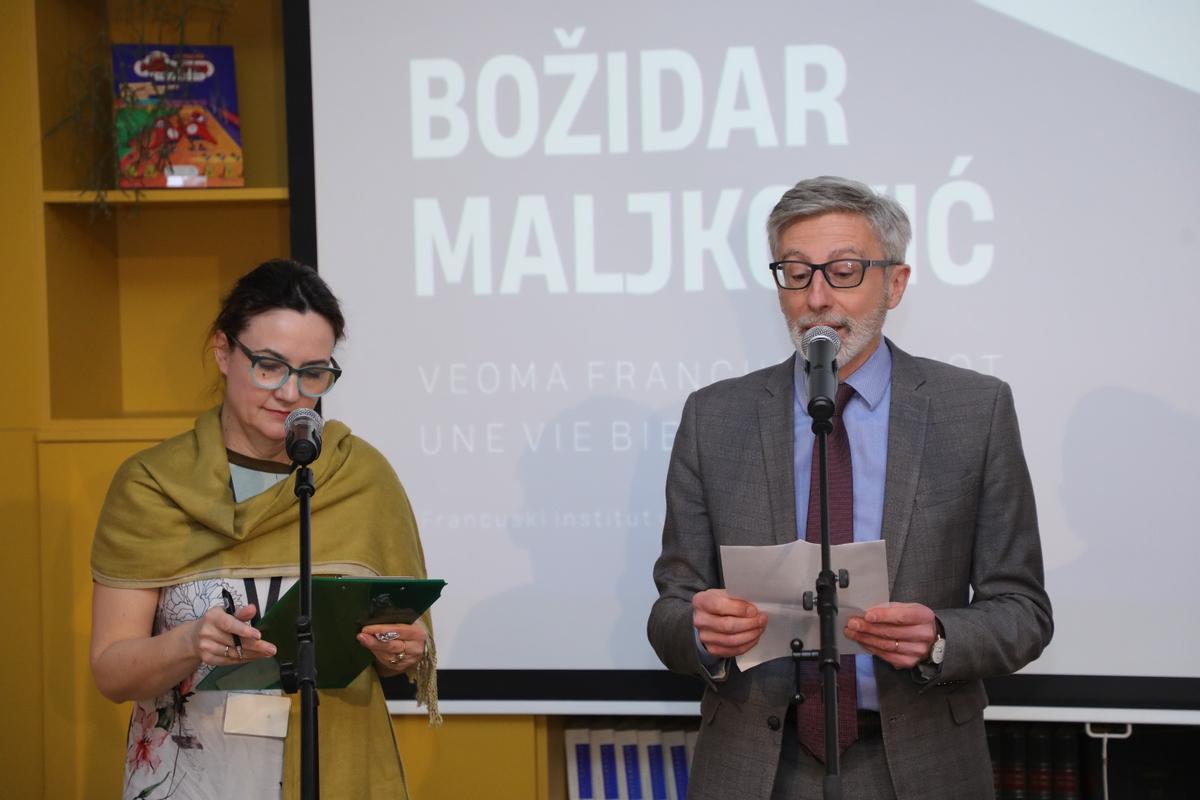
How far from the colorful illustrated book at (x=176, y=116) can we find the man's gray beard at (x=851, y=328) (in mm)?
2065

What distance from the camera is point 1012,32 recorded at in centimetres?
306

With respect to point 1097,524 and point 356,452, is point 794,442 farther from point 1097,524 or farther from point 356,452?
point 1097,524

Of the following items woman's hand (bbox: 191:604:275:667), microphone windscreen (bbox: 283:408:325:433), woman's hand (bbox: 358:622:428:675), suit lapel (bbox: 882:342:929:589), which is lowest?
woman's hand (bbox: 358:622:428:675)

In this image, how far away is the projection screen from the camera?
300 cm

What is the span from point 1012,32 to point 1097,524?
1.25m

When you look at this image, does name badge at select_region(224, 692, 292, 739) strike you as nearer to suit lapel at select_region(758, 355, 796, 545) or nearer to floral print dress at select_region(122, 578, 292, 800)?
floral print dress at select_region(122, 578, 292, 800)

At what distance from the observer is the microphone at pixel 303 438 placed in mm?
1758

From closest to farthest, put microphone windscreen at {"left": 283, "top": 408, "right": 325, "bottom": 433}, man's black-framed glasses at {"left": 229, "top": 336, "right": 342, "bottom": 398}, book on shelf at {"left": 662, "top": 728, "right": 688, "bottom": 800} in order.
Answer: microphone windscreen at {"left": 283, "top": 408, "right": 325, "bottom": 433} < man's black-framed glasses at {"left": 229, "top": 336, "right": 342, "bottom": 398} < book on shelf at {"left": 662, "top": 728, "right": 688, "bottom": 800}

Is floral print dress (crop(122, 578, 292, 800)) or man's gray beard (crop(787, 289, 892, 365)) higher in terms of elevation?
man's gray beard (crop(787, 289, 892, 365))

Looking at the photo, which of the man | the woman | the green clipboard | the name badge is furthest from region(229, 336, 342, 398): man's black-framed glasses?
the man

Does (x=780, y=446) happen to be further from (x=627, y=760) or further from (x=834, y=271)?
(x=627, y=760)

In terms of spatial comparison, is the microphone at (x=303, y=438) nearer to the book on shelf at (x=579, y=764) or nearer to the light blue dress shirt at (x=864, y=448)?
the light blue dress shirt at (x=864, y=448)

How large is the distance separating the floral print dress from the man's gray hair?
1.16 metres

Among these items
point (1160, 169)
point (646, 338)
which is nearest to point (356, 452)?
point (646, 338)
